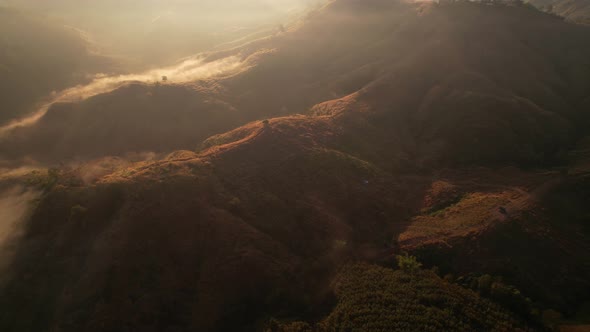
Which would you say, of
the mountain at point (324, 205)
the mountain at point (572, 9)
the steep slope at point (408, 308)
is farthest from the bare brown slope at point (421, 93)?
the mountain at point (572, 9)

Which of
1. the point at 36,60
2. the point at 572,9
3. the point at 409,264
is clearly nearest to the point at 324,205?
the point at 409,264

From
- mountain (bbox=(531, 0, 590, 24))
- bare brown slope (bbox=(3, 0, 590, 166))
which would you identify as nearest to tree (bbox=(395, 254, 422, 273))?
bare brown slope (bbox=(3, 0, 590, 166))

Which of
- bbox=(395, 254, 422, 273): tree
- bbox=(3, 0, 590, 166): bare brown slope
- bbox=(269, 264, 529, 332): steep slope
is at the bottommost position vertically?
bbox=(269, 264, 529, 332): steep slope

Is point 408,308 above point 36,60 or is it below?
below

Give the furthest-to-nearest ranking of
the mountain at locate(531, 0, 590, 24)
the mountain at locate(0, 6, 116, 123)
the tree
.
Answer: the mountain at locate(531, 0, 590, 24) < the mountain at locate(0, 6, 116, 123) < the tree

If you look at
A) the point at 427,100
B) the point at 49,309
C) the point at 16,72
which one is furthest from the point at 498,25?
the point at 16,72

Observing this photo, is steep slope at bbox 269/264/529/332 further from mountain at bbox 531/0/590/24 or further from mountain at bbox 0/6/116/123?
mountain at bbox 531/0/590/24

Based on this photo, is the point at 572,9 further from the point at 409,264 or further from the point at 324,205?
the point at 409,264

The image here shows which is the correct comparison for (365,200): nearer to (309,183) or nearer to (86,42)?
(309,183)
